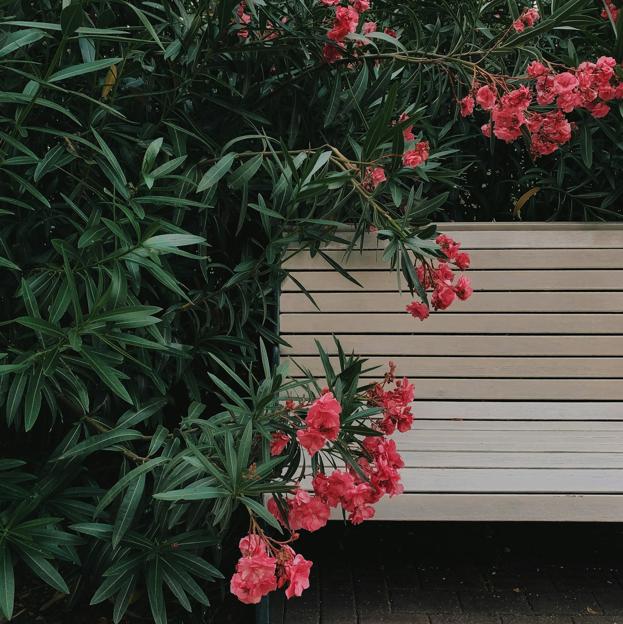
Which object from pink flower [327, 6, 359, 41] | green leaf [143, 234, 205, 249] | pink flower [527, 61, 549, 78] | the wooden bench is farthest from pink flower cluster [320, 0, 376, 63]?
the wooden bench

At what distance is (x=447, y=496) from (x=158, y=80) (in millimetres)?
1338

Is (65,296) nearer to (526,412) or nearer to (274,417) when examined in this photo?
(274,417)

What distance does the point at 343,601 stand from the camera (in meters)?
2.29

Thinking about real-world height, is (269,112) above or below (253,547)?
above

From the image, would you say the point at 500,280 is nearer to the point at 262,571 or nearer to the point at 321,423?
the point at 321,423

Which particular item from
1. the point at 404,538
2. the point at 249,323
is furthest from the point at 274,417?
the point at 404,538

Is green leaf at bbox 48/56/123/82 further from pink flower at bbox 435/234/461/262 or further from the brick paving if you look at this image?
the brick paving

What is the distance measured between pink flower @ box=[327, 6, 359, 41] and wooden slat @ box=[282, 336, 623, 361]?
1047 millimetres

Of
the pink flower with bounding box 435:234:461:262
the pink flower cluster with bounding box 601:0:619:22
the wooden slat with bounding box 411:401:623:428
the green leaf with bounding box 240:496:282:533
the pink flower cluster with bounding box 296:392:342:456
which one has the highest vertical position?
the pink flower cluster with bounding box 601:0:619:22

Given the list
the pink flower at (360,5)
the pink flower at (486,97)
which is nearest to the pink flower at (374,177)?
the pink flower at (486,97)

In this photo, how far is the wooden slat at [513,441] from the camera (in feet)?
7.25

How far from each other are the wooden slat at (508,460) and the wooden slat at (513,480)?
25 mm

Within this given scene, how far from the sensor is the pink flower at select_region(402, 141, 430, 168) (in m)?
1.79

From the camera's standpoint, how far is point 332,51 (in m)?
2.02
